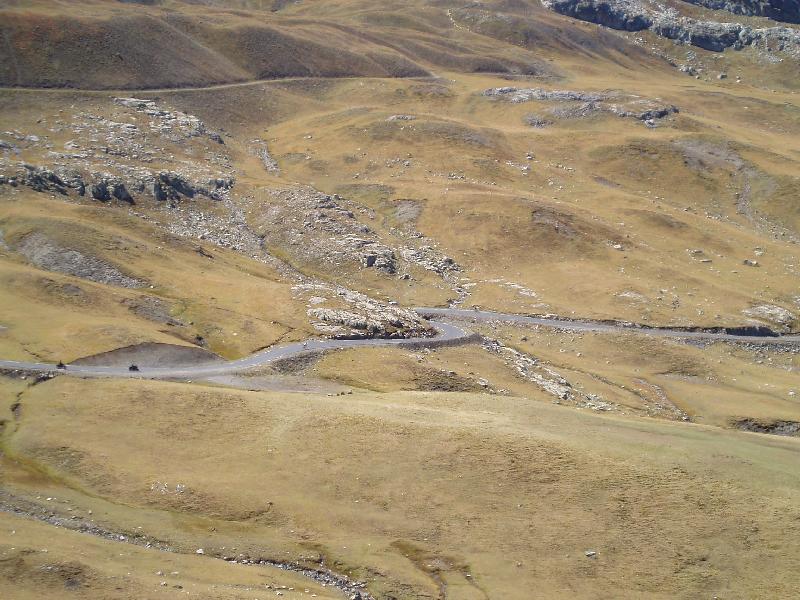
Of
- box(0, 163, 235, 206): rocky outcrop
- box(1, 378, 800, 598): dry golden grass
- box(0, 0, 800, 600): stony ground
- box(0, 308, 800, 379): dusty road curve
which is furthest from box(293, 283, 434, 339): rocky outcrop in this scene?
box(0, 163, 235, 206): rocky outcrop

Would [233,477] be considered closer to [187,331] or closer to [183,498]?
[183,498]

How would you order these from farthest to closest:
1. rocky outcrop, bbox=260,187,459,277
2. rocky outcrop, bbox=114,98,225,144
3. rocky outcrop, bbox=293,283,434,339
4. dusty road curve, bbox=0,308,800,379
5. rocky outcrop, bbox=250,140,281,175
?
1. rocky outcrop, bbox=250,140,281,175
2. rocky outcrop, bbox=114,98,225,144
3. rocky outcrop, bbox=260,187,459,277
4. rocky outcrop, bbox=293,283,434,339
5. dusty road curve, bbox=0,308,800,379

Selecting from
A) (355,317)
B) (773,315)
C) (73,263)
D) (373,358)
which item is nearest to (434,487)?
(373,358)

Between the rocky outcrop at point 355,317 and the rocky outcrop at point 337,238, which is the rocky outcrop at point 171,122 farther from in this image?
the rocky outcrop at point 355,317

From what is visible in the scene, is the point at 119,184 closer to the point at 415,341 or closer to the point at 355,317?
the point at 355,317

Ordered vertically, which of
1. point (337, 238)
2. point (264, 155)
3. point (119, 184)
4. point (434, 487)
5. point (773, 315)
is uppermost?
point (434, 487)

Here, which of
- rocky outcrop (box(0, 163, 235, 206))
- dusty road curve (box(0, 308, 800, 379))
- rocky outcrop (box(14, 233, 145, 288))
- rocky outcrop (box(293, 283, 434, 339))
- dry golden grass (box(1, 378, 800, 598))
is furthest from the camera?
rocky outcrop (box(0, 163, 235, 206))

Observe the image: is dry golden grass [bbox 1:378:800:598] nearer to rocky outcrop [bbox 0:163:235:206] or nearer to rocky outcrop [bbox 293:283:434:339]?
rocky outcrop [bbox 293:283:434:339]

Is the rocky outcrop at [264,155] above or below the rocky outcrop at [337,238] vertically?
above

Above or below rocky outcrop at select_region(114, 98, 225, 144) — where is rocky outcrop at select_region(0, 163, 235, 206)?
below

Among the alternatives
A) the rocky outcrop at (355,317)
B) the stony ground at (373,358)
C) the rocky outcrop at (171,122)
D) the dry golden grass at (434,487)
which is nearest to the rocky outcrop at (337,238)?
the stony ground at (373,358)
